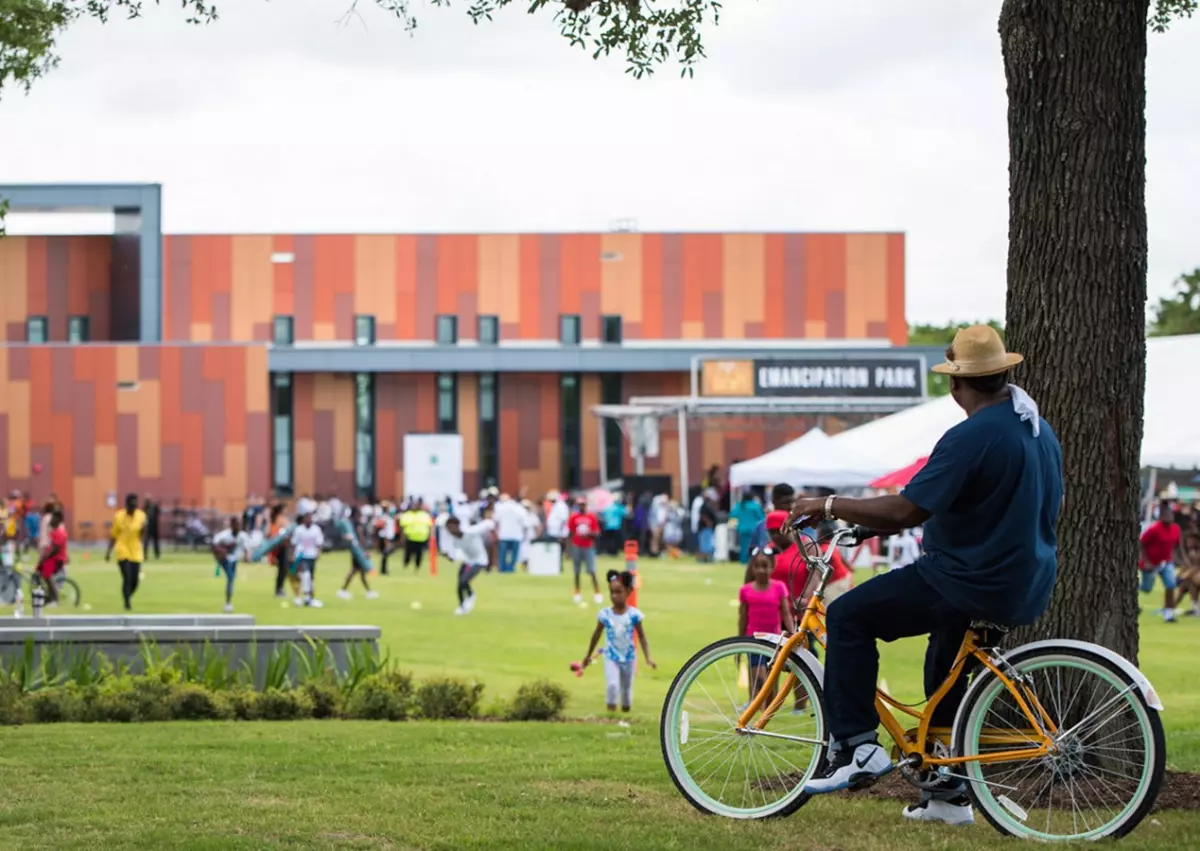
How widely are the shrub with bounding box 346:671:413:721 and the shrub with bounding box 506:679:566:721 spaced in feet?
2.49

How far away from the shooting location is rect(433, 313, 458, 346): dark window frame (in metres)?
69.9

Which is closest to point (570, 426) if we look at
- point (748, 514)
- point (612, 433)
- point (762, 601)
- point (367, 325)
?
point (612, 433)

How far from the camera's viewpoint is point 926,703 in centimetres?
614

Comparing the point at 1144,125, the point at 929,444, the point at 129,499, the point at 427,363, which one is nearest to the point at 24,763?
the point at 1144,125

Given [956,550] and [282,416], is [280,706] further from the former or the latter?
[282,416]

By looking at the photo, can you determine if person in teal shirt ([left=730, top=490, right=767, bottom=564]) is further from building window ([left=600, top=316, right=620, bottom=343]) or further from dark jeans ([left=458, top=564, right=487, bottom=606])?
building window ([left=600, top=316, right=620, bottom=343])

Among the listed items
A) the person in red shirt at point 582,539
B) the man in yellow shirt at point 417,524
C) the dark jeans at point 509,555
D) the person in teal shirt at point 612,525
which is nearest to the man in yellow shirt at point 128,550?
the person in red shirt at point 582,539

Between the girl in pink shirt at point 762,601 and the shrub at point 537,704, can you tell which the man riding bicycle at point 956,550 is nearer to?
the shrub at point 537,704

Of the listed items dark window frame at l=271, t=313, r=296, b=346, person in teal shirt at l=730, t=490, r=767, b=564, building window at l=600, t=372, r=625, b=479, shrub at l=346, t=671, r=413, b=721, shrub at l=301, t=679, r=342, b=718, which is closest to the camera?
shrub at l=346, t=671, r=413, b=721

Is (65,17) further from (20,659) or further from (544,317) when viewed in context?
(544,317)

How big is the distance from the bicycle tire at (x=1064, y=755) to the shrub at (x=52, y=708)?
23.9ft

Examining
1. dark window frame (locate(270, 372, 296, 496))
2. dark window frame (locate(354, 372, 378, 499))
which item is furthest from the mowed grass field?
dark window frame (locate(270, 372, 296, 496))

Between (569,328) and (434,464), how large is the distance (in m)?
15.4

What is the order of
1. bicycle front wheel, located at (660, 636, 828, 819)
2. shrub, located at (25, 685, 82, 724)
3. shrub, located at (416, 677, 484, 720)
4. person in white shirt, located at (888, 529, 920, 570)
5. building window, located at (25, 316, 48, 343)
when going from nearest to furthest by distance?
bicycle front wheel, located at (660, 636, 828, 819), shrub, located at (25, 685, 82, 724), shrub, located at (416, 677, 484, 720), person in white shirt, located at (888, 529, 920, 570), building window, located at (25, 316, 48, 343)
